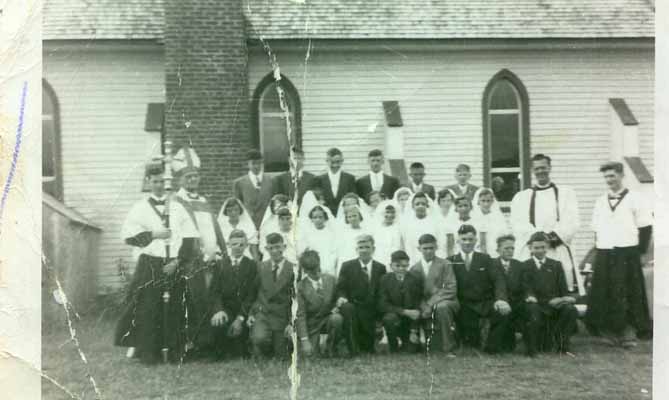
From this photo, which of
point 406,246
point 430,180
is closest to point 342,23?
point 430,180

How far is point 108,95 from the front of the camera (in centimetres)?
462

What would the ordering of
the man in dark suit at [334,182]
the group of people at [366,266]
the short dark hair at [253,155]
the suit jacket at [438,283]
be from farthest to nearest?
the suit jacket at [438,283] < the man in dark suit at [334,182] < the short dark hair at [253,155] < the group of people at [366,266]

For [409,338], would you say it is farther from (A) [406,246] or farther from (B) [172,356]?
(B) [172,356]

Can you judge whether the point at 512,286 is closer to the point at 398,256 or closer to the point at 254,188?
the point at 398,256

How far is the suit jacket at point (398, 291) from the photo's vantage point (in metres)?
5.05

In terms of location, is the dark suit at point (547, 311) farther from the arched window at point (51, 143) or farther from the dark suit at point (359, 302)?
the arched window at point (51, 143)

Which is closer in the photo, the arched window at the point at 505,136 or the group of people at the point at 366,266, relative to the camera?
the group of people at the point at 366,266

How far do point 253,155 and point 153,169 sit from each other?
0.74 metres

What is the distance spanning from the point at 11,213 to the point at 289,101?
6.67 ft

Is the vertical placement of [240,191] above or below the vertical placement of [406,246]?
above

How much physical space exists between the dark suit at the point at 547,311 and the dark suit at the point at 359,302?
122 centimetres

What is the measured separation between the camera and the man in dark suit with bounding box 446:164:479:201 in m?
5.35

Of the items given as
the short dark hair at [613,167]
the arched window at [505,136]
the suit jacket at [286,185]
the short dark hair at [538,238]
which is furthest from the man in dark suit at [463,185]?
the suit jacket at [286,185]

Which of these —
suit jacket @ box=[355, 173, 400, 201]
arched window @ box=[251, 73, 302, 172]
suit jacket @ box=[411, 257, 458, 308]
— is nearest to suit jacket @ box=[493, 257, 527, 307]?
suit jacket @ box=[411, 257, 458, 308]
